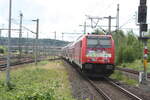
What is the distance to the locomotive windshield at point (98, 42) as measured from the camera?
67.2 ft

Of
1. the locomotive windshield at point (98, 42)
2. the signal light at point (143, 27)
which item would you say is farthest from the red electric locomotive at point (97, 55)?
the signal light at point (143, 27)

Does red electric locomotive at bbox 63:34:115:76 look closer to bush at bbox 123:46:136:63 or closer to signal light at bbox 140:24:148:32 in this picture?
signal light at bbox 140:24:148:32

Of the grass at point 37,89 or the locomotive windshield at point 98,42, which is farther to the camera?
the locomotive windshield at point 98,42

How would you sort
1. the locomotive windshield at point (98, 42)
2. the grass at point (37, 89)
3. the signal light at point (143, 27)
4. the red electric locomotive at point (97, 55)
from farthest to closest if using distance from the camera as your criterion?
the locomotive windshield at point (98, 42)
the red electric locomotive at point (97, 55)
the signal light at point (143, 27)
the grass at point (37, 89)

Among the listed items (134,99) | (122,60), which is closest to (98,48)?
(134,99)

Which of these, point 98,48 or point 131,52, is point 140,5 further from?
point 131,52

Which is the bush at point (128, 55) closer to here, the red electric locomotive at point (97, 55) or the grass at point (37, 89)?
the red electric locomotive at point (97, 55)

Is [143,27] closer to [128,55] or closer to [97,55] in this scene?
[97,55]

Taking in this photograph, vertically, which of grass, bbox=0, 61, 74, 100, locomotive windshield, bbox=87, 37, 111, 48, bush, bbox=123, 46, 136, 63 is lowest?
grass, bbox=0, 61, 74, 100

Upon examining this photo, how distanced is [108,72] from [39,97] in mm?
12251

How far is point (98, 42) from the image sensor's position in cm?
2062

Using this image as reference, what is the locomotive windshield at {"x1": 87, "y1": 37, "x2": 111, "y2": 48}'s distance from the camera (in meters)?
20.5

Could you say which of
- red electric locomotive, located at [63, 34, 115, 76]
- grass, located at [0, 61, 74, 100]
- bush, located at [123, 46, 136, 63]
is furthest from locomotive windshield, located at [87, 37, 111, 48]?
bush, located at [123, 46, 136, 63]

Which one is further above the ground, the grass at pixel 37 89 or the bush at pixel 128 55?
the bush at pixel 128 55
